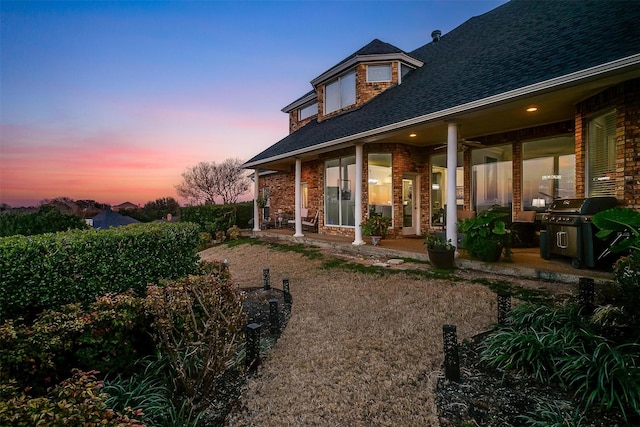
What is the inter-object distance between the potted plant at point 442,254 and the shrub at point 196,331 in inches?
178

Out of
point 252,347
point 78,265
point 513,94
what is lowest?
point 252,347

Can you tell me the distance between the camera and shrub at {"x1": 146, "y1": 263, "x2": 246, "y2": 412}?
2426 mm

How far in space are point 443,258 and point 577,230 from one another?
2263 mm

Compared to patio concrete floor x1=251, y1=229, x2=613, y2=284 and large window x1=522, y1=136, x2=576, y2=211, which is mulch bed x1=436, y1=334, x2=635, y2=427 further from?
large window x1=522, y1=136, x2=576, y2=211

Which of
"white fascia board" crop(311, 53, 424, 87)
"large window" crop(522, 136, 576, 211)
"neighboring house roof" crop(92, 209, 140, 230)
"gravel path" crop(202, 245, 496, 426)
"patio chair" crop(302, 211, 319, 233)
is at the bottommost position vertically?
"gravel path" crop(202, 245, 496, 426)

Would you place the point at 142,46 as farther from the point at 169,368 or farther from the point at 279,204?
the point at 169,368

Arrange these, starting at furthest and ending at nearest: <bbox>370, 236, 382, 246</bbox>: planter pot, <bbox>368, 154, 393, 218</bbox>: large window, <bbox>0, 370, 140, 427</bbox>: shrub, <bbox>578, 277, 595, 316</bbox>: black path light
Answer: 1. <bbox>368, 154, 393, 218</bbox>: large window
2. <bbox>370, 236, 382, 246</bbox>: planter pot
3. <bbox>578, 277, 595, 316</bbox>: black path light
4. <bbox>0, 370, 140, 427</bbox>: shrub

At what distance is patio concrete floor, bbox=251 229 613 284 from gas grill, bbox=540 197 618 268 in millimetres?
251

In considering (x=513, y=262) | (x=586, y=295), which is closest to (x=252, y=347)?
(x=586, y=295)

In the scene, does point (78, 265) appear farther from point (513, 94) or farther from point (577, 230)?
point (577, 230)

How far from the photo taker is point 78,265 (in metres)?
3.03

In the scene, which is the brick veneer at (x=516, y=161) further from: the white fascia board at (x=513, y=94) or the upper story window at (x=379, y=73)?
the upper story window at (x=379, y=73)

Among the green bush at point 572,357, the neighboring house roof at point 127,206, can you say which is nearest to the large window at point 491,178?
the green bush at point 572,357

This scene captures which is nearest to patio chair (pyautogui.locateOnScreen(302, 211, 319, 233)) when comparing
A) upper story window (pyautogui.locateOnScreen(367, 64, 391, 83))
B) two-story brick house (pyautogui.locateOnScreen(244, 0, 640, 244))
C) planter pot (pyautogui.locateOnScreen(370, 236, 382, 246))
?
two-story brick house (pyautogui.locateOnScreen(244, 0, 640, 244))
